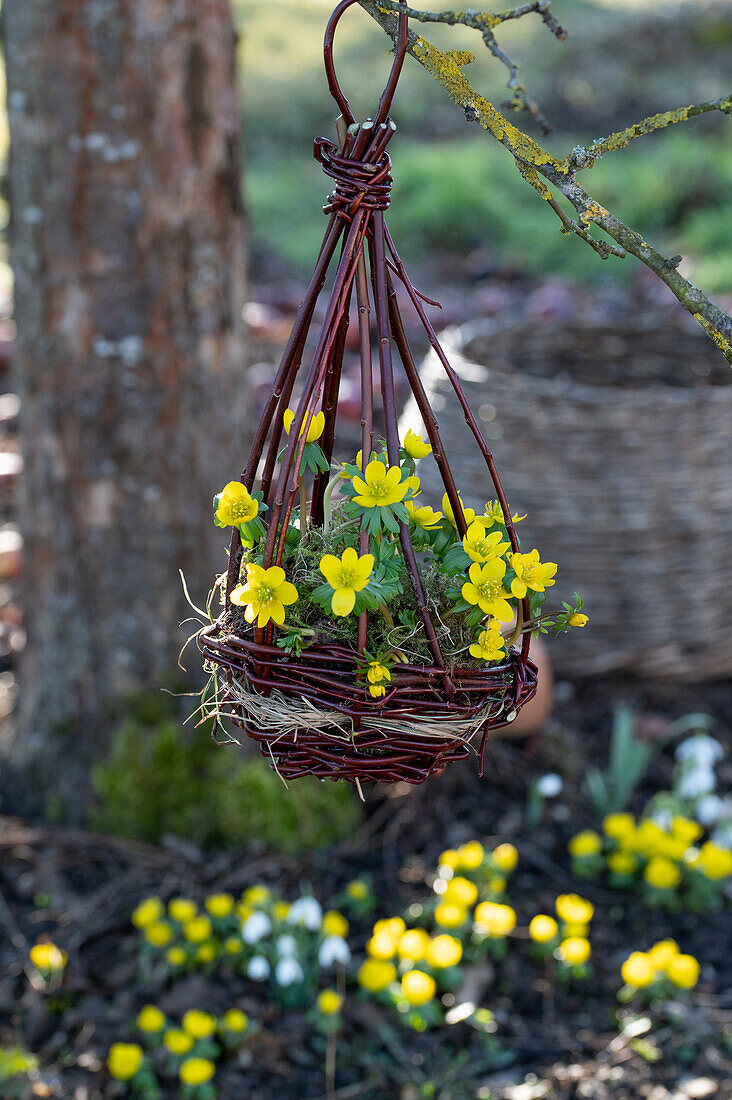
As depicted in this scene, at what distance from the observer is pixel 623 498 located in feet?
8.24

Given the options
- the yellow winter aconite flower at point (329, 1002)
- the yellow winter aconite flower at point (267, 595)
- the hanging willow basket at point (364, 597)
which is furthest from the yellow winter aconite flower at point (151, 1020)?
the yellow winter aconite flower at point (267, 595)

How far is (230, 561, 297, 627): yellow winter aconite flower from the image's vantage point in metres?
0.81

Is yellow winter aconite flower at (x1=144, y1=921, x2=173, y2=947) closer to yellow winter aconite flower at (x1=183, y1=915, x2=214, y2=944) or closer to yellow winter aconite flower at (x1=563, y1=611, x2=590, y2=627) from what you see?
yellow winter aconite flower at (x1=183, y1=915, x2=214, y2=944)

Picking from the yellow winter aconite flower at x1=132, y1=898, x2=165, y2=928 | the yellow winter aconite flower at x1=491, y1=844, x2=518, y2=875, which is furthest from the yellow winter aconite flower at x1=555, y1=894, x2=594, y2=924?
the yellow winter aconite flower at x1=132, y1=898, x2=165, y2=928

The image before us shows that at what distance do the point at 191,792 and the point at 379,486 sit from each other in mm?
1524

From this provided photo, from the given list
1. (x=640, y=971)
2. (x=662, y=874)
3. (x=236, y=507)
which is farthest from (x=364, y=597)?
(x=662, y=874)

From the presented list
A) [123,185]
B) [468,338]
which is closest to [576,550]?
[468,338]

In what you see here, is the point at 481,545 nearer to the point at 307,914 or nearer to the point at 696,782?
the point at 307,914

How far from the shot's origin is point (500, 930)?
1.72 meters

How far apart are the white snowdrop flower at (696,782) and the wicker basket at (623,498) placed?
1.80 ft

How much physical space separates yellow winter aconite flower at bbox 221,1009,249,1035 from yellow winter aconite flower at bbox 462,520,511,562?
1.18 metres

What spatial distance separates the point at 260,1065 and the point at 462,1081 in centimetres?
37

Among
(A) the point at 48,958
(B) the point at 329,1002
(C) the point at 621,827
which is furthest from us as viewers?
(C) the point at 621,827

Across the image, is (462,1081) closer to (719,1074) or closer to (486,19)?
(719,1074)
